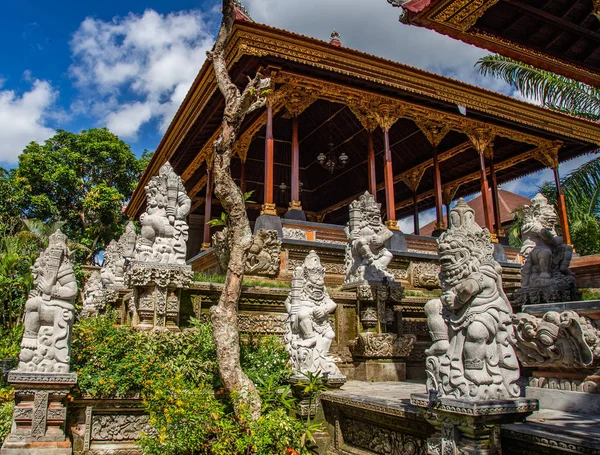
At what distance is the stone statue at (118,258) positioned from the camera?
964 centimetres

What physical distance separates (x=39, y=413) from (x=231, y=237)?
7.89ft

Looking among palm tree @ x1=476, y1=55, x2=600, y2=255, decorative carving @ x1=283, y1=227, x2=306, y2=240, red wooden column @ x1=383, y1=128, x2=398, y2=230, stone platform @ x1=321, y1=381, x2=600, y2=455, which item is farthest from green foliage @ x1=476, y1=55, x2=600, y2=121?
stone platform @ x1=321, y1=381, x2=600, y2=455

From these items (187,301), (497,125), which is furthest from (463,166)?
(187,301)

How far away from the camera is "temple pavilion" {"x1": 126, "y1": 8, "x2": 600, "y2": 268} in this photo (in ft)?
36.9

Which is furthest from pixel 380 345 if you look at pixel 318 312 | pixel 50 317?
pixel 50 317

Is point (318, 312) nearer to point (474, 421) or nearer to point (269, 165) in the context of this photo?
point (474, 421)

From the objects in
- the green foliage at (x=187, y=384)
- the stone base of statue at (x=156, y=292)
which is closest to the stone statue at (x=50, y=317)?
the green foliage at (x=187, y=384)

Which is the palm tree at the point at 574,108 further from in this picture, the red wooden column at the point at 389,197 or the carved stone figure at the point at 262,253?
the carved stone figure at the point at 262,253

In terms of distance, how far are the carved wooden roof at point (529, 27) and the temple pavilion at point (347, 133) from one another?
15.6 feet

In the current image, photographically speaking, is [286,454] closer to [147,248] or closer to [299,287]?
[299,287]

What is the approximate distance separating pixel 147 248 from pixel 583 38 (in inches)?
276

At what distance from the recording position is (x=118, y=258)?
1025cm

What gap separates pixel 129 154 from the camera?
924 inches

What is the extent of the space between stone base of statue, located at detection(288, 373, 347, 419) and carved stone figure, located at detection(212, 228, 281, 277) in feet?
12.8
